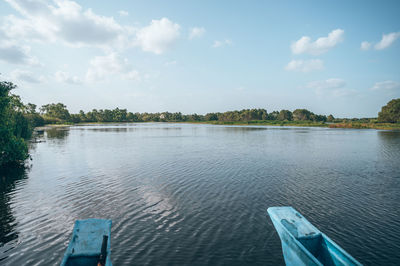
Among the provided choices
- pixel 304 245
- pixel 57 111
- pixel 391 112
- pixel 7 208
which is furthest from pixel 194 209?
pixel 57 111

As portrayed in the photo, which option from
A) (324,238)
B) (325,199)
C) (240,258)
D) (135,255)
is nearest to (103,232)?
(135,255)

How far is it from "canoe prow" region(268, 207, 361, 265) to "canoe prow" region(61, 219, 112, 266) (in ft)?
20.3

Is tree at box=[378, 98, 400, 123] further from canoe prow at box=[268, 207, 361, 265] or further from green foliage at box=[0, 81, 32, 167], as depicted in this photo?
green foliage at box=[0, 81, 32, 167]

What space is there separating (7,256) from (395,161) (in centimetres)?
4204

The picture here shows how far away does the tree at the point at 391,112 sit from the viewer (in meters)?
136

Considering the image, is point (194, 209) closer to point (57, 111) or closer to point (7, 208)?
point (7, 208)

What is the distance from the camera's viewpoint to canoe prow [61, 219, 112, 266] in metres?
6.84

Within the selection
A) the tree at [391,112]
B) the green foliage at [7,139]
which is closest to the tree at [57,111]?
the green foliage at [7,139]

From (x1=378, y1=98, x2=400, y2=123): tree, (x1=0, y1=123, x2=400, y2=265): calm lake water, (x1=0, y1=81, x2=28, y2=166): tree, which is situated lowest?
(x1=0, y1=123, x2=400, y2=265): calm lake water

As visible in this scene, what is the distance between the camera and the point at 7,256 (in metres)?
8.83

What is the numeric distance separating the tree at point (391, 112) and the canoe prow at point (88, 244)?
608ft

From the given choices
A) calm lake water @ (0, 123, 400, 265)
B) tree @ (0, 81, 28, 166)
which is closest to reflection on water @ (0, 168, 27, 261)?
calm lake water @ (0, 123, 400, 265)

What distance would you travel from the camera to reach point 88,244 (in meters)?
7.45

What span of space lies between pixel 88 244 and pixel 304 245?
8113 mm
